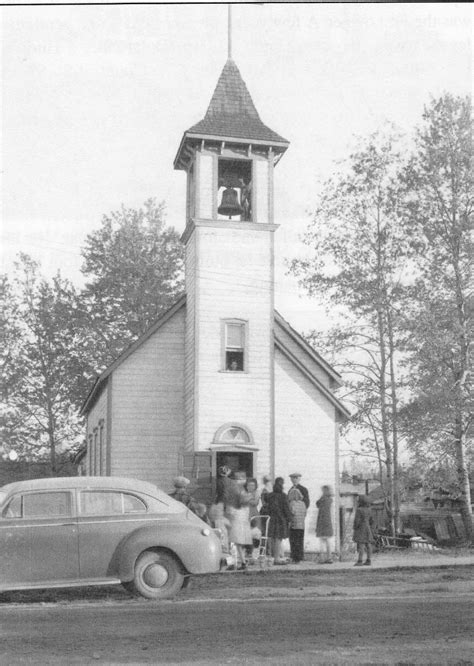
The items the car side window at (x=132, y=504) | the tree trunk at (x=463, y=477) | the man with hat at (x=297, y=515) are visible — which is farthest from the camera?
the tree trunk at (x=463, y=477)

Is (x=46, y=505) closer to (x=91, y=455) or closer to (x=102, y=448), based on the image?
(x=102, y=448)

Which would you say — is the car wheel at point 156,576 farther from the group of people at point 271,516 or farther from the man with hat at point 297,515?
the man with hat at point 297,515

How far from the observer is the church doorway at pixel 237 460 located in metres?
24.5

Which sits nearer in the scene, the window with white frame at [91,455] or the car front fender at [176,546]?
the car front fender at [176,546]

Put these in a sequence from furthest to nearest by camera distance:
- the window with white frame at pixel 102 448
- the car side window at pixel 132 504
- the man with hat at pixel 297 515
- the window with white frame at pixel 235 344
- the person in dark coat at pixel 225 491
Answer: the window with white frame at pixel 102 448, the window with white frame at pixel 235 344, the man with hat at pixel 297 515, the person in dark coat at pixel 225 491, the car side window at pixel 132 504

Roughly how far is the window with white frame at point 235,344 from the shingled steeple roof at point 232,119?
462 cm

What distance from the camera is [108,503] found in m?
13.0

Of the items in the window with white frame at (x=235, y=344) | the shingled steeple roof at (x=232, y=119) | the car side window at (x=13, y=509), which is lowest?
the car side window at (x=13, y=509)

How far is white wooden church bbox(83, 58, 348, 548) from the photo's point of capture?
2455 centimetres

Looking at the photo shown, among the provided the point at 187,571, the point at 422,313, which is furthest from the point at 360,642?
the point at 422,313

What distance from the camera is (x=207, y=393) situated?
24.4 meters

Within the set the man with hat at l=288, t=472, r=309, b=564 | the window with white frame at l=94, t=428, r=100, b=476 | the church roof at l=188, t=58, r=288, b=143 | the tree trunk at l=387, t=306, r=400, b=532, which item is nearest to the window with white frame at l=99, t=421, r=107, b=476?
the window with white frame at l=94, t=428, r=100, b=476

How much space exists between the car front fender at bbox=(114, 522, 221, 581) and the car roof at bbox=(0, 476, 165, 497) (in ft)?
2.04

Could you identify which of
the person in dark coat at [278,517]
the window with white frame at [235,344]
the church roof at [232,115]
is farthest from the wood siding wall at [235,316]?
the person in dark coat at [278,517]
